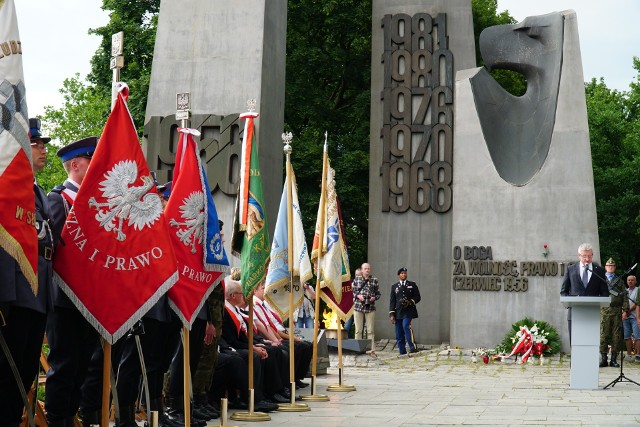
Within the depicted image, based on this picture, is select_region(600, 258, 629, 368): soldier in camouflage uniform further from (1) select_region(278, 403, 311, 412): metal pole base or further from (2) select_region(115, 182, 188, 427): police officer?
(2) select_region(115, 182, 188, 427): police officer

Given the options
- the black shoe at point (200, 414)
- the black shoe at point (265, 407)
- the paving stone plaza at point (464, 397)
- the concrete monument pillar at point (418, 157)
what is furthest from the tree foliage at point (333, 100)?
the black shoe at point (200, 414)

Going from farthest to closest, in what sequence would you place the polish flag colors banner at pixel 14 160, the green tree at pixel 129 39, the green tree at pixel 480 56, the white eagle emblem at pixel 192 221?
1. the green tree at pixel 480 56
2. the green tree at pixel 129 39
3. the white eagle emblem at pixel 192 221
4. the polish flag colors banner at pixel 14 160

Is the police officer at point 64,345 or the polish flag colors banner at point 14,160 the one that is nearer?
the polish flag colors banner at point 14,160

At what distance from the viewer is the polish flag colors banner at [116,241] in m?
5.93

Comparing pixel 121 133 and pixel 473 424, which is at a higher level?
pixel 121 133

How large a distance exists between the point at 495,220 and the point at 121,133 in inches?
603

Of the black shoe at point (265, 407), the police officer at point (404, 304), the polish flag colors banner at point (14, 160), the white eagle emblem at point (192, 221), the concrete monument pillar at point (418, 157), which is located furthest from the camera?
the concrete monument pillar at point (418, 157)

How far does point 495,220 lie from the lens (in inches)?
819

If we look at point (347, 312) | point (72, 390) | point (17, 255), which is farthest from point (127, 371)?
point (347, 312)

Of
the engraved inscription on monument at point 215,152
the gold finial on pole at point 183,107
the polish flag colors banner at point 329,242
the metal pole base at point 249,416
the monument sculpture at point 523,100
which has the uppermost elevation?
the monument sculpture at point 523,100

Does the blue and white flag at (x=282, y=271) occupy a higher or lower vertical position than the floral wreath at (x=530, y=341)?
higher

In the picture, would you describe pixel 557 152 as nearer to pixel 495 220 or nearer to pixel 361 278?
pixel 495 220

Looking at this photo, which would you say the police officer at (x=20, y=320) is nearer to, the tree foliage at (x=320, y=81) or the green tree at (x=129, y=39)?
the tree foliage at (x=320, y=81)

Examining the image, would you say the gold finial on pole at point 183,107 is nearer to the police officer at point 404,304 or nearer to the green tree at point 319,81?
the police officer at point 404,304
